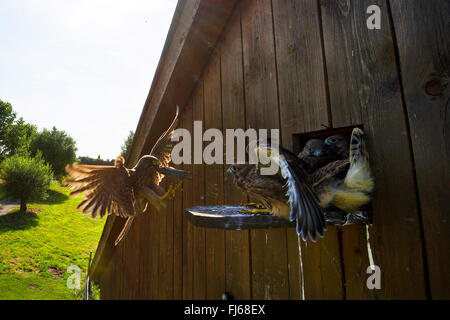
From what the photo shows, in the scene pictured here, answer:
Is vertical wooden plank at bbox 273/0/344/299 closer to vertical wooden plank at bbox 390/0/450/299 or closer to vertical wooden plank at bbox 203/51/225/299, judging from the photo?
vertical wooden plank at bbox 390/0/450/299

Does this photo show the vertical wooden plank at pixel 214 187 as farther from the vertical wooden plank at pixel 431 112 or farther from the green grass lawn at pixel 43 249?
the green grass lawn at pixel 43 249

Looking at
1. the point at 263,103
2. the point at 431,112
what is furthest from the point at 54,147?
the point at 431,112

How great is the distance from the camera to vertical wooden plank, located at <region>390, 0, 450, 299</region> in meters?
0.87

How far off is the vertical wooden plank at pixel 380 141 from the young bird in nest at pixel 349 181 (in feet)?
0.41

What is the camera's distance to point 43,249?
11.1 metres

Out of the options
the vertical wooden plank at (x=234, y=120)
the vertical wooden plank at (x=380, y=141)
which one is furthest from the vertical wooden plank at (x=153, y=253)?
the vertical wooden plank at (x=380, y=141)

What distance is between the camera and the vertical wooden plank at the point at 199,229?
6.06ft

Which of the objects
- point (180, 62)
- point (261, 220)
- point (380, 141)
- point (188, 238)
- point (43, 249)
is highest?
point (180, 62)

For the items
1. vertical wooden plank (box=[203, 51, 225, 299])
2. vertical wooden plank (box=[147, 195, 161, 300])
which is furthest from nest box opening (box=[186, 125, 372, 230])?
vertical wooden plank (box=[147, 195, 161, 300])

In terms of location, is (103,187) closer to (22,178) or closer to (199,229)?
(199,229)

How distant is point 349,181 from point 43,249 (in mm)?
13907

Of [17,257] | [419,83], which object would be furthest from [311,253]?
[17,257]

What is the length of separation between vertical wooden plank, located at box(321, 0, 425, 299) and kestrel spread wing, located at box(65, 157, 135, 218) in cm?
154

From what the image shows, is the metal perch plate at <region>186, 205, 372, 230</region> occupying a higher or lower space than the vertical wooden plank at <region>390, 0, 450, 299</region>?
lower
